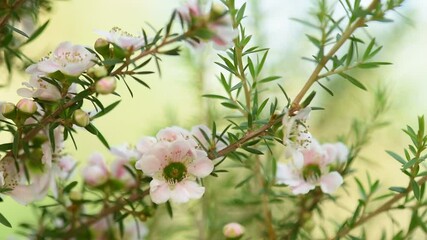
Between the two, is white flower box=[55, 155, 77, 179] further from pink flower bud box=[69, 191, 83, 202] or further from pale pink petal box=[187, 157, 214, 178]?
pale pink petal box=[187, 157, 214, 178]

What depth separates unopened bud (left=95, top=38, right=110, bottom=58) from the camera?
1.80 feet

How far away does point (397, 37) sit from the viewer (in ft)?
3.84

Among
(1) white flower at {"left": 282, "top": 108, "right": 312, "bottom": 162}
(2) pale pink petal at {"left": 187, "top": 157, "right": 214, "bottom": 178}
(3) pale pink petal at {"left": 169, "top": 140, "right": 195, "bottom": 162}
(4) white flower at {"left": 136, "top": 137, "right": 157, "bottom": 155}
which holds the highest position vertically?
(4) white flower at {"left": 136, "top": 137, "right": 157, "bottom": 155}

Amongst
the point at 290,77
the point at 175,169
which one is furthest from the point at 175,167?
the point at 290,77

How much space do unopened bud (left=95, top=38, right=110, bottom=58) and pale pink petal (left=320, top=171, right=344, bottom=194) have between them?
27cm

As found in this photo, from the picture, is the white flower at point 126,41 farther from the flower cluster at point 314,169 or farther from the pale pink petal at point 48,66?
the flower cluster at point 314,169

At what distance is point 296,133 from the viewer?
1.85 ft

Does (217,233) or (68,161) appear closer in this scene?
(68,161)

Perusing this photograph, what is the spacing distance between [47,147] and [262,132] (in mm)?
209

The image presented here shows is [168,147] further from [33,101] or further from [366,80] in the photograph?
[366,80]

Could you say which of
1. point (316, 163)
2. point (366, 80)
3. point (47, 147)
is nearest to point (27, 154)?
point (47, 147)

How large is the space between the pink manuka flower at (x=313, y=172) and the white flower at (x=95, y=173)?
192mm

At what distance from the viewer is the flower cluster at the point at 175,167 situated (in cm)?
57

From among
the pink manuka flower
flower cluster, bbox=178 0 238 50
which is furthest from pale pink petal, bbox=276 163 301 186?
flower cluster, bbox=178 0 238 50
